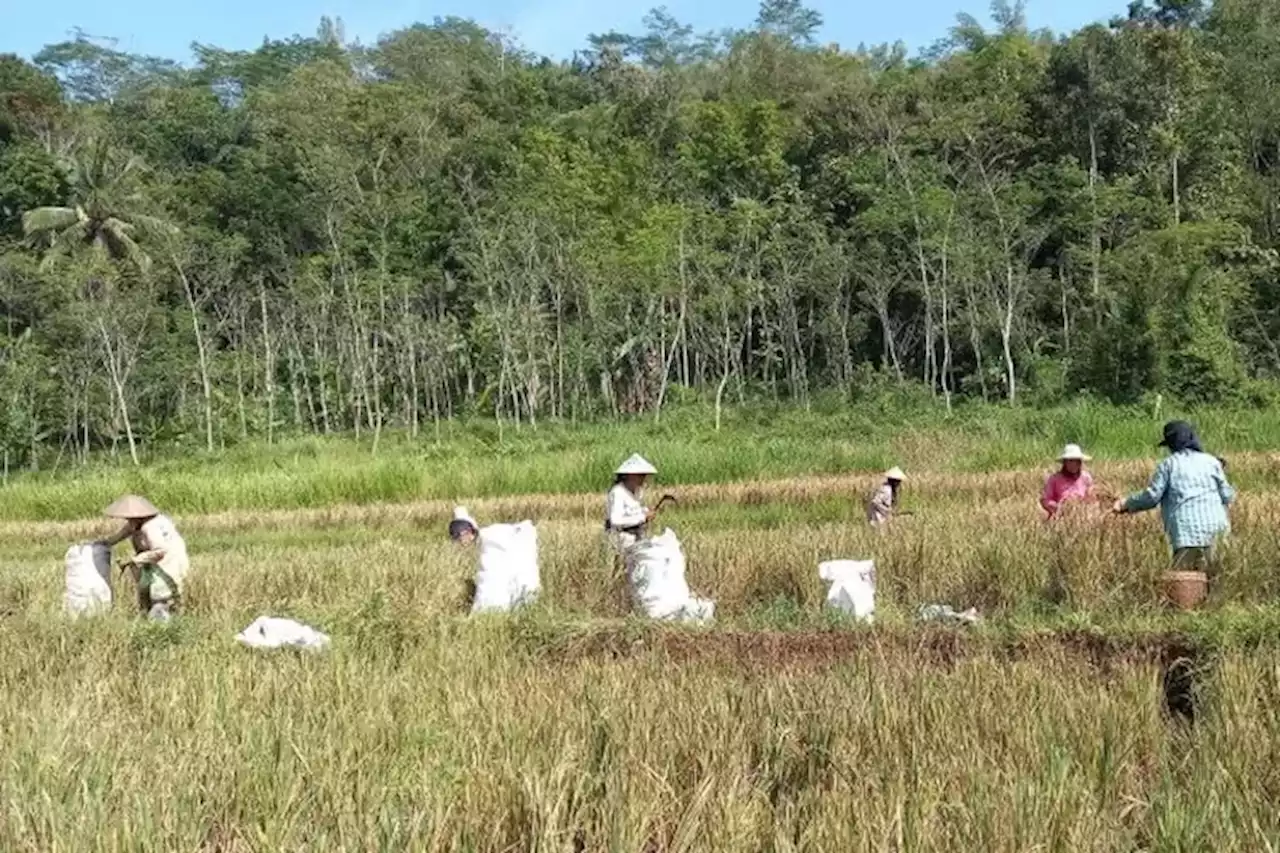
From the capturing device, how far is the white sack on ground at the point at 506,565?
827 centimetres

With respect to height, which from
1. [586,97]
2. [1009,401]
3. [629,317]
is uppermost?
[586,97]

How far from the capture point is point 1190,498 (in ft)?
24.3

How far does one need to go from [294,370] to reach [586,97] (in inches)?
824

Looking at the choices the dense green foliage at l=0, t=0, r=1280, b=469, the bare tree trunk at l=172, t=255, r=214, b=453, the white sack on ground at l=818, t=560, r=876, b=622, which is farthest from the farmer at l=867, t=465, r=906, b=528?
the bare tree trunk at l=172, t=255, r=214, b=453

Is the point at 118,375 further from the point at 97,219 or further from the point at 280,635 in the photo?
the point at 280,635

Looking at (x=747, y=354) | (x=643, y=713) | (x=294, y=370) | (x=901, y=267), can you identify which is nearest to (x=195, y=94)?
(x=294, y=370)

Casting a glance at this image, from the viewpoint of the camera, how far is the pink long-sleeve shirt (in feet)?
30.3

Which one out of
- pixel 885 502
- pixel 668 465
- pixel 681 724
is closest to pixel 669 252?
pixel 668 465

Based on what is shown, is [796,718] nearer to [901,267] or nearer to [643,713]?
[643,713]

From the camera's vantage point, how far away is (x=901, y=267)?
34.9 m

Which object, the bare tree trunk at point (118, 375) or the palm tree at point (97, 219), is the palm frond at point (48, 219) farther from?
the bare tree trunk at point (118, 375)

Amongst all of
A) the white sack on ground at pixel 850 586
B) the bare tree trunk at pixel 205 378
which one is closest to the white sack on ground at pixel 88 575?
the white sack on ground at pixel 850 586

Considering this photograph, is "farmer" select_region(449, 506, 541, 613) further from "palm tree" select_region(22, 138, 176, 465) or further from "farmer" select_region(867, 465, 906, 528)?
"palm tree" select_region(22, 138, 176, 465)

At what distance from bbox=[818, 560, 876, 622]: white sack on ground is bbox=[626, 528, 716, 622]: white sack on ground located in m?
0.76
